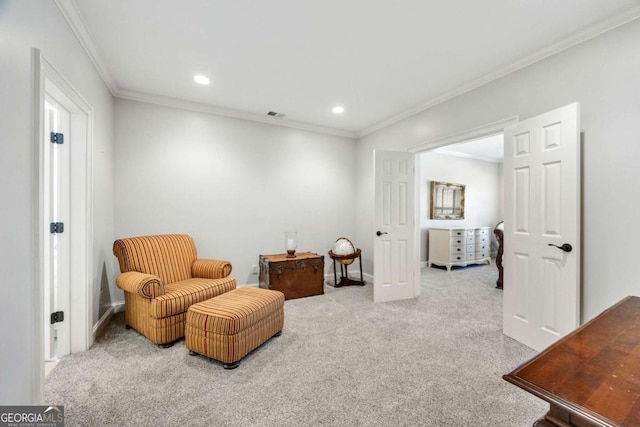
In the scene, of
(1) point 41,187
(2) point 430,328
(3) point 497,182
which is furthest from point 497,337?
(3) point 497,182

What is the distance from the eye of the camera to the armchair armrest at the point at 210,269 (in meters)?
3.00

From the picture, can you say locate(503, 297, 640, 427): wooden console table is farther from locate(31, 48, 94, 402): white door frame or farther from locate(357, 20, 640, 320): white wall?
locate(31, 48, 94, 402): white door frame

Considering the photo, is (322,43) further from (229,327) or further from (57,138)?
(229,327)

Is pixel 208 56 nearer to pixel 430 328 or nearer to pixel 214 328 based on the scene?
pixel 214 328

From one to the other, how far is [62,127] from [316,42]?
217 centimetres

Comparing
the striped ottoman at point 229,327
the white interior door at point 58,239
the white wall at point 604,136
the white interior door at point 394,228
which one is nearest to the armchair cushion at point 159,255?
the white interior door at point 58,239

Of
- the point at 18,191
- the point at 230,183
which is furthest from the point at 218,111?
the point at 18,191

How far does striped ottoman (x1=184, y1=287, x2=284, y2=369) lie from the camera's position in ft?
6.63

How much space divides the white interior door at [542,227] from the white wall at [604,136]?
165 millimetres

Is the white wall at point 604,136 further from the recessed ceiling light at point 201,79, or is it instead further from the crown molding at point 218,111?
the recessed ceiling light at point 201,79

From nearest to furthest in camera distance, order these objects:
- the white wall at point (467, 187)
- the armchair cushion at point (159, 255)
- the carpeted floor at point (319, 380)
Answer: the carpeted floor at point (319, 380)
the armchair cushion at point (159, 255)
the white wall at point (467, 187)

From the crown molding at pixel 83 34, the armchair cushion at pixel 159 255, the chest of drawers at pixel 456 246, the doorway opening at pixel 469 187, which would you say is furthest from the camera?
the doorway opening at pixel 469 187

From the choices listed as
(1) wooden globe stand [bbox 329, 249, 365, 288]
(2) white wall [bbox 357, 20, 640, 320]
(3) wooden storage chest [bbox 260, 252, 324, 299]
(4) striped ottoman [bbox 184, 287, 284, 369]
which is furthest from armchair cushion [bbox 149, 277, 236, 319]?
(2) white wall [bbox 357, 20, 640, 320]

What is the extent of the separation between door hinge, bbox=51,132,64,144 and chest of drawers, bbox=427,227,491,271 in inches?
227
